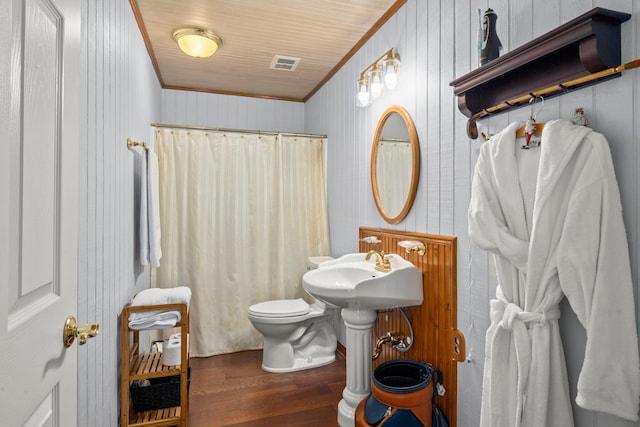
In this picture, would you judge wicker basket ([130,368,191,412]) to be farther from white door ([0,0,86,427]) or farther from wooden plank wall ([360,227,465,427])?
wooden plank wall ([360,227,465,427])

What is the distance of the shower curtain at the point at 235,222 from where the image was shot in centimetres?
304

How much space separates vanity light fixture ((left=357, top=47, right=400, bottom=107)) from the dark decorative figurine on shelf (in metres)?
0.75

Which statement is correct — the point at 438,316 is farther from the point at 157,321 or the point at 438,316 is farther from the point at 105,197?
the point at 105,197

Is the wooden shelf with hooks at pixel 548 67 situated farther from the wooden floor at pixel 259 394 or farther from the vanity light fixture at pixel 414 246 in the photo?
the wooden floor at pixel 259 394

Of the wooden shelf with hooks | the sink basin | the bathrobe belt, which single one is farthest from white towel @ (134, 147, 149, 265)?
the bathrobe belt

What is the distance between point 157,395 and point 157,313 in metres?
0.47

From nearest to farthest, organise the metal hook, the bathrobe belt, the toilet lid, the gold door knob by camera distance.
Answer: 1. the gold door knob
2. the bathrobe belt
3. the metal hook
4. the toilet lid

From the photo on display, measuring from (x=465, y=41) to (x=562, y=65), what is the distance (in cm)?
56

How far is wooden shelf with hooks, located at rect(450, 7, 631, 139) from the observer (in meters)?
1.04

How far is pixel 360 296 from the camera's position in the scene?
6.07ft

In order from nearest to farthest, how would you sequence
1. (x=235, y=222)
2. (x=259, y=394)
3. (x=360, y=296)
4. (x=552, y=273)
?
1. (x=552, y=273)
2. (x=360, y=296)
3. (x=259, y=394)
4. (x=235, y=222)

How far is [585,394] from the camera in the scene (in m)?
1.04

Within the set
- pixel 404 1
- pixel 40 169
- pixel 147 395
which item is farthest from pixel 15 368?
pixel 404 1

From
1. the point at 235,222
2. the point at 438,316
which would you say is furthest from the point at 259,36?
the point at 438,316
